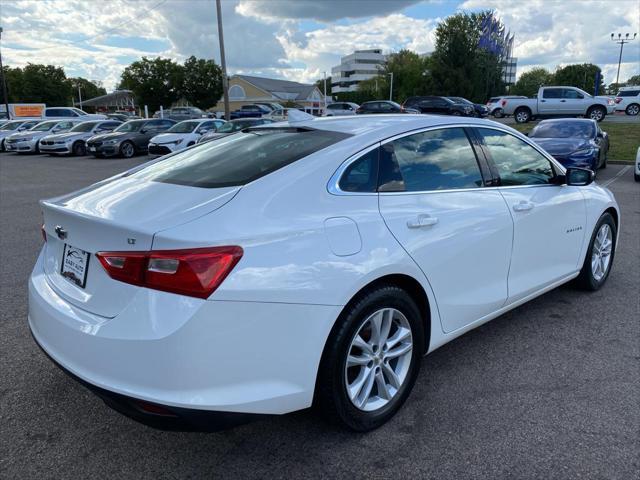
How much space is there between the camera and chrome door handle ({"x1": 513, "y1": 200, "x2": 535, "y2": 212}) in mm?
3499

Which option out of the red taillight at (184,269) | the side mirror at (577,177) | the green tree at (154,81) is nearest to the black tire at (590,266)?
Result: the side mirror at (577,177)

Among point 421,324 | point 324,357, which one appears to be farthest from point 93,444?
Result: point 421,324

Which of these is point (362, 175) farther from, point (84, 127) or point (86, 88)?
point (86, 88)

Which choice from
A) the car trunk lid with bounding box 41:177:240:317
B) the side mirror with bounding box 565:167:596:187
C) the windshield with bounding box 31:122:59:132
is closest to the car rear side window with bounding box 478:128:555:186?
the side mirror with bounding box 565:167:596:187

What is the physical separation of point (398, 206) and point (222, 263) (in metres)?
1.09

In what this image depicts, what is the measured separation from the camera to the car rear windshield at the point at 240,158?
103 inches

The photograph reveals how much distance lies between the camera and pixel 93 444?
2.61 metres

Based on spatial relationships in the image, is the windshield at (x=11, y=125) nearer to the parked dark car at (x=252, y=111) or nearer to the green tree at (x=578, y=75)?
the parked dark car at (x=252, y=111)

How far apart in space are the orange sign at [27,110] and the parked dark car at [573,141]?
37478 millimetres

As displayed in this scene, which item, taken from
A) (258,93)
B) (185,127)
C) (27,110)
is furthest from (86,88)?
(185,127)

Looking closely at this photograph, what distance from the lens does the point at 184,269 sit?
204cm

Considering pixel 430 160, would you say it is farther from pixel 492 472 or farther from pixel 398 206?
pixel 492 472

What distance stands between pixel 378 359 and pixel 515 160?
198cm

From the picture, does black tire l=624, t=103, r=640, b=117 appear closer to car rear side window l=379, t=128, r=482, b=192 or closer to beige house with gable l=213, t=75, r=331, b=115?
car rear side window l=379, t=128, r=482, b=192
